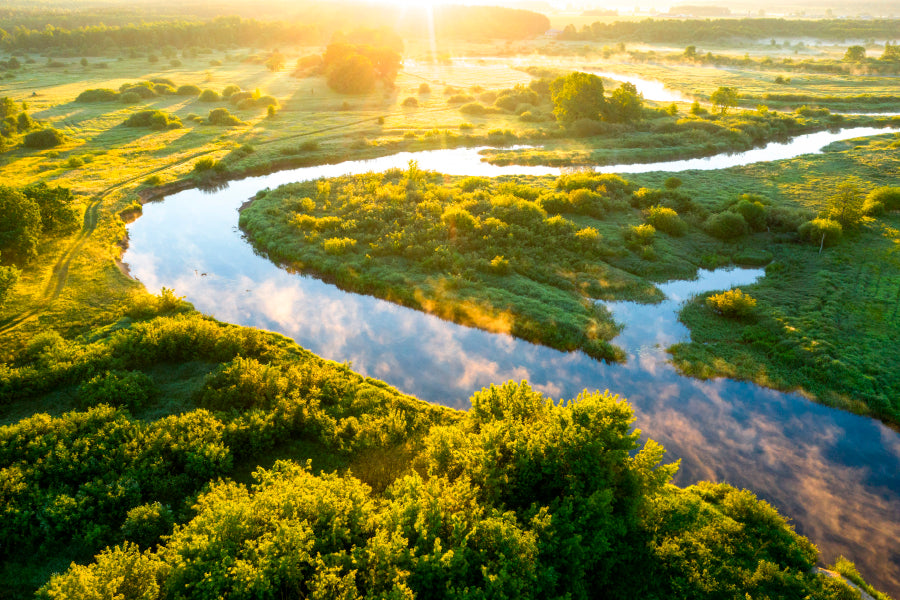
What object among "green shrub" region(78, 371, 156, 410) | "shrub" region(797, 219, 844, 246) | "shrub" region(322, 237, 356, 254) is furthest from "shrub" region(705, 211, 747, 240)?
"green shrub" region(78, 371, 156, 410)

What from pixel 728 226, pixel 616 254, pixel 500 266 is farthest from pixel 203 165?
pixel 728 226

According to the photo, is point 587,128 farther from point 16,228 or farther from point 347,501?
point 347,501

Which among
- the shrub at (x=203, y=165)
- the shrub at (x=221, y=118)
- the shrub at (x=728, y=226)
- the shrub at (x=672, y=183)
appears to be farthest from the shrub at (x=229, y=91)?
the shrub at (x=728, y=226)

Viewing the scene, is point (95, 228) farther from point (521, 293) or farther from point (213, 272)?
point (521, 293)

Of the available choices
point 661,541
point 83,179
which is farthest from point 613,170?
point 83,179

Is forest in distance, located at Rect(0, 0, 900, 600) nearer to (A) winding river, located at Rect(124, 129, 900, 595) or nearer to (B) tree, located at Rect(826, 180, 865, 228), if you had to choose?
(B) tree, located at Rect(826, 180, 865, 228)
